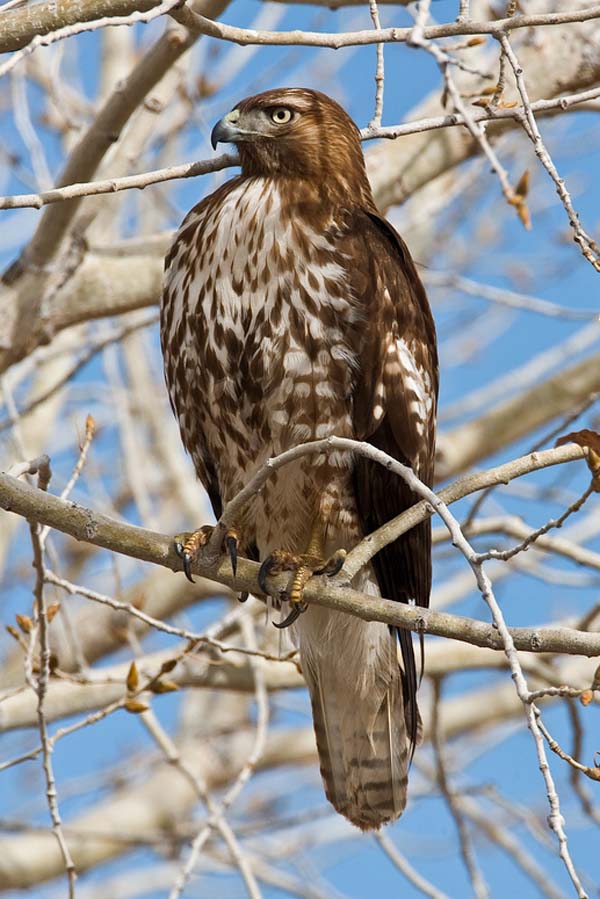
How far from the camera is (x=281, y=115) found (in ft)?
15.1

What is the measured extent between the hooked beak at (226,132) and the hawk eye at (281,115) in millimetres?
141

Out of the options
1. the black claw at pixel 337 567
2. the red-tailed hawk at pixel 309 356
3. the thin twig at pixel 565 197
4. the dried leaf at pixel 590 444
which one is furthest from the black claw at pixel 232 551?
the thin twig at pixel 565 197

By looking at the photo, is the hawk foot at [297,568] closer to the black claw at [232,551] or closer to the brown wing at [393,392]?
the black claw at [232,551]

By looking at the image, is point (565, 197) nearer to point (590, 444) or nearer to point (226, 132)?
point (590, 444)

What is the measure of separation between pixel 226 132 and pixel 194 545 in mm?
1438

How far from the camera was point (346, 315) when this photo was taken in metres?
4.21

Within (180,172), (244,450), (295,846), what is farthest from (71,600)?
(180,172)

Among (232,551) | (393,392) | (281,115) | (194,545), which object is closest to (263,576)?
(232,551)

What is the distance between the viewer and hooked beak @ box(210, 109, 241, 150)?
4.48 m

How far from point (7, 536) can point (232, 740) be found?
1.88 meters

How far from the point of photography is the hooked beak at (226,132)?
4.48 m

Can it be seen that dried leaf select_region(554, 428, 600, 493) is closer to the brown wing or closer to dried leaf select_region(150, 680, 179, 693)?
the brown wing

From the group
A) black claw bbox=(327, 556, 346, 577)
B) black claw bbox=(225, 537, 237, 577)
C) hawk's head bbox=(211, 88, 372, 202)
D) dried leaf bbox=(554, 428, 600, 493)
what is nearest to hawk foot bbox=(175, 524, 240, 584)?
black claw bbox=(225, 537, 237, 577)

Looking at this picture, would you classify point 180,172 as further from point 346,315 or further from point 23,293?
point 23,293
